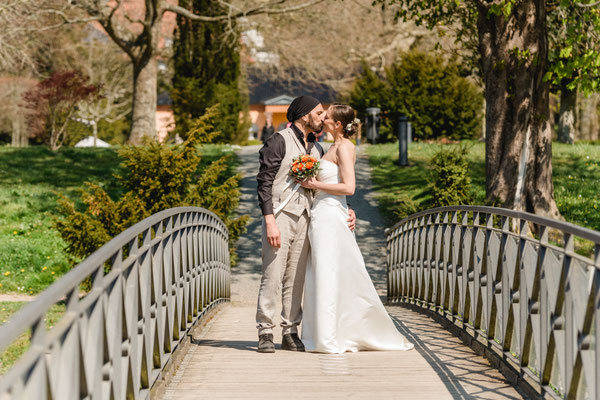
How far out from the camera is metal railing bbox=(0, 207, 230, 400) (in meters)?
2.38

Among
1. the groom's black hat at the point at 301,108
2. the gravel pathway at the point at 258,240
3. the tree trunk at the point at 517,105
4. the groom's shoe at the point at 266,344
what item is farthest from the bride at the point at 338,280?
the tree trunk at the point at 517,105

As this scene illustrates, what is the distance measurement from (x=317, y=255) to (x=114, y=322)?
2.71 m

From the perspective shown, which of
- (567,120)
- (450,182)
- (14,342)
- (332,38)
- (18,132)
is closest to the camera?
(14,342)

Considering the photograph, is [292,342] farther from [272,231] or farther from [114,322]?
[114,322]

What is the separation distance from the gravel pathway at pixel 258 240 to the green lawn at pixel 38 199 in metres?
2.85

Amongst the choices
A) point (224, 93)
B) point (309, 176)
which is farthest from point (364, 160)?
point (309, 176)

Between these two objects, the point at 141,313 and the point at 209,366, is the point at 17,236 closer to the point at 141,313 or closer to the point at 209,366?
the point at 209,366

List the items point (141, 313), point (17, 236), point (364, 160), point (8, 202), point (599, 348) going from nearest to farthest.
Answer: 1. point (599, 348)
2. point (141, 313)
3. point (17, 236)
4. point (8, 202)
5. point (364, 160)

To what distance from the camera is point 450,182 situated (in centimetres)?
1353

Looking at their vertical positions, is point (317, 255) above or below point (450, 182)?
below

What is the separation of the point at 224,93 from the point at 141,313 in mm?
25445

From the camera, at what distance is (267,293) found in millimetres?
5988

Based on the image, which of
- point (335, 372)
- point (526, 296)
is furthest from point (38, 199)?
point (526, 296)

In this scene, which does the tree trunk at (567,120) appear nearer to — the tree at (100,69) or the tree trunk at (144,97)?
the tree trunk at (144,97)
